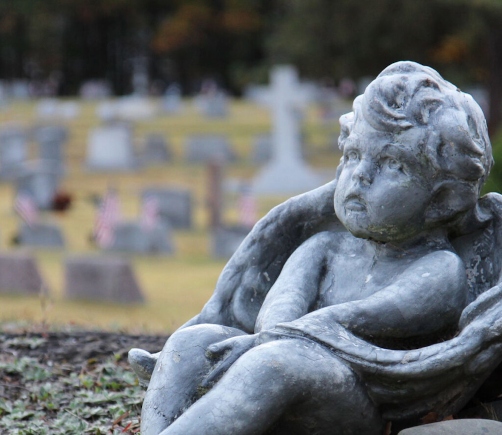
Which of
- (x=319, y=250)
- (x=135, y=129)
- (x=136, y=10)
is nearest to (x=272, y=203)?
(x=135, y=129)

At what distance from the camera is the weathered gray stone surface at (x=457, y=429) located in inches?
126

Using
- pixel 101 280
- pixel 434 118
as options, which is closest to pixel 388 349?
pixel 434 118

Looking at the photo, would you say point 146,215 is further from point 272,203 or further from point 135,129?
point 135,129

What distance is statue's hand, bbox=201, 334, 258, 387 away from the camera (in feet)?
10.7

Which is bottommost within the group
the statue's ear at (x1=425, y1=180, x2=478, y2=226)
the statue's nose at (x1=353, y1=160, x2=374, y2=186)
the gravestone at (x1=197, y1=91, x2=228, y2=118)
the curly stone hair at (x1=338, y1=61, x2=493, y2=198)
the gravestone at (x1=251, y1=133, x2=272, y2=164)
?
the gravestone at (x1=197, y1=91, x2=228, y2=118)

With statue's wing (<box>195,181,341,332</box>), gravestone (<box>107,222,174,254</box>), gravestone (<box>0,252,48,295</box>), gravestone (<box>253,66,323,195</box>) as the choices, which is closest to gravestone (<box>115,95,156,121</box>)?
gravestone (<box>253,66,323,195</box>)

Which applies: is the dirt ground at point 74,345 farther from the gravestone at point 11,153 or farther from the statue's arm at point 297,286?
the gravestone at point 11,153

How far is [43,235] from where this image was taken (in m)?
13.5

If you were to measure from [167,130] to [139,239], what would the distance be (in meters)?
15.4

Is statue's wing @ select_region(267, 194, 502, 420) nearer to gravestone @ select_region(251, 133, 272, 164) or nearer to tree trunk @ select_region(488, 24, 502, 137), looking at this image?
tree trunk @ select_region(488, 24, 502, 137)

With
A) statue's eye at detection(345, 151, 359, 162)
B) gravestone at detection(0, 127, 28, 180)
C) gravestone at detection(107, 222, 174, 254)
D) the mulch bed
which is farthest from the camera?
gravestone at detection(0, 127, 28, 180)

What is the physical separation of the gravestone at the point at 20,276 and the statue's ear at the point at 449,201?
7062 mm

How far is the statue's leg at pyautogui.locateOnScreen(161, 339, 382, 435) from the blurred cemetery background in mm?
2635

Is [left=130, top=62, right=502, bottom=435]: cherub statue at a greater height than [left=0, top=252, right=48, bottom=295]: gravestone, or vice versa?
[left=130, top=62, right=502, bottom=435]: cherub statue
